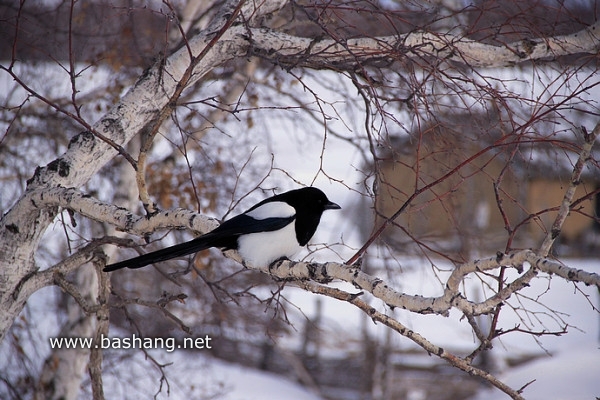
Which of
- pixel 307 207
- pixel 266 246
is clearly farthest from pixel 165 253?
pixel 307 207

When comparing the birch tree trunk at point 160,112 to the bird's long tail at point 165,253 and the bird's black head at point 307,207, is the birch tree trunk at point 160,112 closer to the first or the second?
the bird's long tail at point 165,253

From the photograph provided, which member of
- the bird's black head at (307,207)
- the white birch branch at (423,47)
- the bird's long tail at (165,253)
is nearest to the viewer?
the bird's long tail at (165,253)

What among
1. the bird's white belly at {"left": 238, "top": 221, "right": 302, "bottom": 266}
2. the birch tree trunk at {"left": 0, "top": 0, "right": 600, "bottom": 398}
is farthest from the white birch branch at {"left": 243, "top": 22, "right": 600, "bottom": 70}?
the bird's white belly at {"left": 238, "top": 221, "right": 302, "bottom": 266}

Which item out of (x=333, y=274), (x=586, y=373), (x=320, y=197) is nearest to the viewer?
(x=333, y=274)

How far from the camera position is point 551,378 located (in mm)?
8734

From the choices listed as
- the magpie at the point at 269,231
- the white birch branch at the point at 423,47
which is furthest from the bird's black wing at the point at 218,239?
the white birch branch at the point at 423,47

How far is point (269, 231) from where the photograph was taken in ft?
9.45

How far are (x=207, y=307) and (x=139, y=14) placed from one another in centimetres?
291

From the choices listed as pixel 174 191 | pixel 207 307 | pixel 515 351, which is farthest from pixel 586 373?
pixel 174 191

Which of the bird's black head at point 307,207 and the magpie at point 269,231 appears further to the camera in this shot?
the bird's black head at point 307,207

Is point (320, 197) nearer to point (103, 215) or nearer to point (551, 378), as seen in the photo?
point (103, 215)

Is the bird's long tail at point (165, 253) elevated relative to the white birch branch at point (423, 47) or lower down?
lower down

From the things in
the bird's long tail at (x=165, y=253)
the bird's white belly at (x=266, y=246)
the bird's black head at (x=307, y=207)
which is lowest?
the bird's long tail at (x=165, y=253)

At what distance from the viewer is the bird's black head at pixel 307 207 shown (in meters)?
2.99
